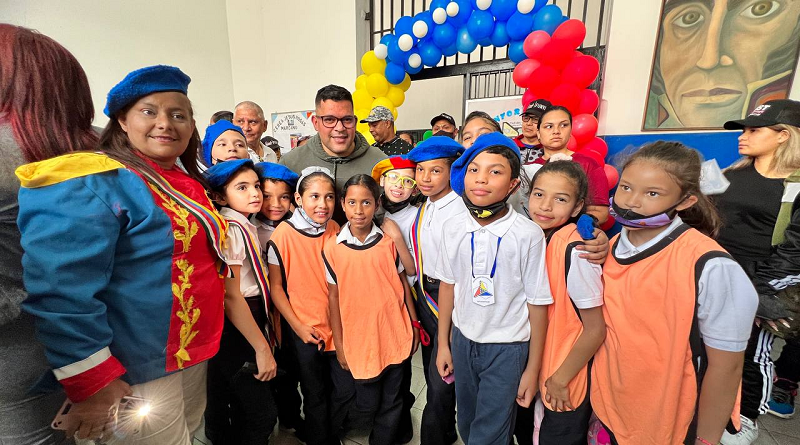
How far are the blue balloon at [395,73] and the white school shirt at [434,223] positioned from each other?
3.50 m

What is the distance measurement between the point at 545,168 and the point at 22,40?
63.7 inches

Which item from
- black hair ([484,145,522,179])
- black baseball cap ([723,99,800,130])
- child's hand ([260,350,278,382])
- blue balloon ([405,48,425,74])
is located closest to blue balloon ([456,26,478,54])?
blue balloon ([405,48,425,74])

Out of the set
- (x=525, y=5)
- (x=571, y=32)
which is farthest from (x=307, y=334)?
(x=525, y=5)

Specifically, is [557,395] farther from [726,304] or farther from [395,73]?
[395,73]

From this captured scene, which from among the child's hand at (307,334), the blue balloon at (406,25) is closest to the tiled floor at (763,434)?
the child's hand at (307,334)

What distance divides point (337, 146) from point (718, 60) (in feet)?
12.1

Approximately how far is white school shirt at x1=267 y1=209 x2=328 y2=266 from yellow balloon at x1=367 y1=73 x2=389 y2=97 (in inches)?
139

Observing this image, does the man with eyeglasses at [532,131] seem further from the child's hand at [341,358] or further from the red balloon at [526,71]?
the child's hand at [341,358]

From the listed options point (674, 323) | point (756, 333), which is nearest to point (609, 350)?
point (674, 323)

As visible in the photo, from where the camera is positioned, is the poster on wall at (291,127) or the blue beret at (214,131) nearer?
the blue beret at (214,131)

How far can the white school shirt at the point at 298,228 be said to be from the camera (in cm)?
157

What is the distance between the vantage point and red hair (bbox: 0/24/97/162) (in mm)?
807

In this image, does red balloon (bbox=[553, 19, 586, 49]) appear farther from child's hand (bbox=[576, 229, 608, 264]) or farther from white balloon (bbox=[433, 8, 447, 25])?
child's hand (bbox=[576, 229, 608, 264])

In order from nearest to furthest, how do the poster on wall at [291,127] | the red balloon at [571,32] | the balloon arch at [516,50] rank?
1. the red balloon at [571,32]
2. the balloon arch at [516,50]
3. the poster on wall at [291,127]
